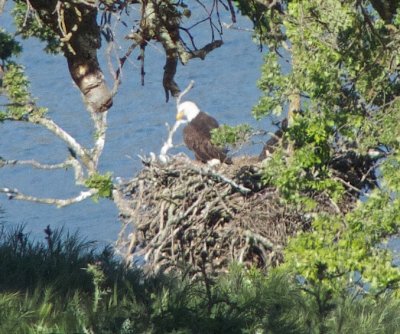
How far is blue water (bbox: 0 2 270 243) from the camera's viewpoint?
26.5m

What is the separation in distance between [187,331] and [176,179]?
659 cm

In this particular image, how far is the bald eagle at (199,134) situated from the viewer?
12.9 metres

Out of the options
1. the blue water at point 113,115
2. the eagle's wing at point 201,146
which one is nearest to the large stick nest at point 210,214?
the eagle's wing at point 201,146

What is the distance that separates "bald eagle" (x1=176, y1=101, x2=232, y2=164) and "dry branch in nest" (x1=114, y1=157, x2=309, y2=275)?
458 mm

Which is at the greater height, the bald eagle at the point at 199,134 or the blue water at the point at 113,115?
the blue water at the point at 113,115

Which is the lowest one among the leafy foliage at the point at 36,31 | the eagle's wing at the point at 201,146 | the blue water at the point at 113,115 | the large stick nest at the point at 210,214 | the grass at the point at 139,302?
the grass at the point at 139,302

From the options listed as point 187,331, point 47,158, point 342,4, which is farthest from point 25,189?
point 187,331

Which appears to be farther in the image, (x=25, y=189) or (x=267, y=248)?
(x=25, y=189)

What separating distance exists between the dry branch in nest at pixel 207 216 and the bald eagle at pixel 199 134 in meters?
0.46

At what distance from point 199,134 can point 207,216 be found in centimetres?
240

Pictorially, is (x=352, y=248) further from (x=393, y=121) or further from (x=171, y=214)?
(x=171, y=214)

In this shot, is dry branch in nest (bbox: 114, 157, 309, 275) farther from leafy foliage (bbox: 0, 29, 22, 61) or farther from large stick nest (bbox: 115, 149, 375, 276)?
leafy foliage (bbox: 0, 29, 22, 61)

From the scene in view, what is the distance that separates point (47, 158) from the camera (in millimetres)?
26859

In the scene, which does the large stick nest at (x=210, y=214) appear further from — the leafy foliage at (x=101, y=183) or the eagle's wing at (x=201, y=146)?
the leafy foliage at (x=101, y=183)
